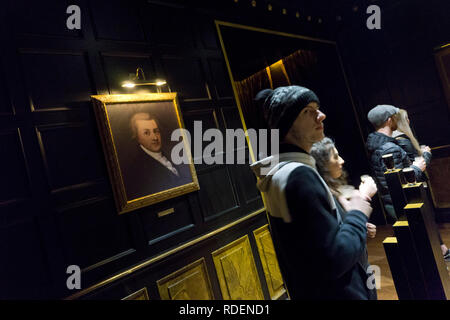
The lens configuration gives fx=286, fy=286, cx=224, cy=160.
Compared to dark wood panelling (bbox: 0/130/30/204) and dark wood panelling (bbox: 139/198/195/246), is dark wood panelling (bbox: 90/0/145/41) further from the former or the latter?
dark wood panelling (bbox: 139/198/195/246)

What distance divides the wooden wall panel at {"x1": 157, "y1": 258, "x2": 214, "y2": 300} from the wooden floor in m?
1.81

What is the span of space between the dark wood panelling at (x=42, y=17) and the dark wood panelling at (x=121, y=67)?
32cm

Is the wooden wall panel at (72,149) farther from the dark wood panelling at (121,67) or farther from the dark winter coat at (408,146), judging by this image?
the dark winter coat at (408,146)

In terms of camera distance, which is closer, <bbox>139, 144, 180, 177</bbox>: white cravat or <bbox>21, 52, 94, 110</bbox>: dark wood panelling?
<bbox>21, 52, 94, 110</bbox>: dark wood panelling

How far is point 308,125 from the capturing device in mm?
1326

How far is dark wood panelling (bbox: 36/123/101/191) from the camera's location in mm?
2117

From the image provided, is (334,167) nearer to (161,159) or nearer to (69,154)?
(161,159)

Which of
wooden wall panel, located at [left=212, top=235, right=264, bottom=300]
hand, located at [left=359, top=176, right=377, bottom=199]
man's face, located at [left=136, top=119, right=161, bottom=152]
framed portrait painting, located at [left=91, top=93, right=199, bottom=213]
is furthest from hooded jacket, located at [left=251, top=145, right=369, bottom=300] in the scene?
wooden wall panel, located at [left=212, top=235, right=264, bottom=300]

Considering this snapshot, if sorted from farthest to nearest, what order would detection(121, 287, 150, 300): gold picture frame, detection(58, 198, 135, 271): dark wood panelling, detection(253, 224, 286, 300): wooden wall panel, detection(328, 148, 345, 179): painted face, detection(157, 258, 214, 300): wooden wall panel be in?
detection(253, 224, 286, 300): wooden wall panel, detection(157, 258, 214, 300): wooden wall panel, detection(121, 287, 150, 300): gold picture frame, detection(58, 198, 135, 271): dark wood panelling, detection(328, 148, 345, 179): painted face

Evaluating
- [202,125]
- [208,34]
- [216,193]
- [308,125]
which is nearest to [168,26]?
[208,34]

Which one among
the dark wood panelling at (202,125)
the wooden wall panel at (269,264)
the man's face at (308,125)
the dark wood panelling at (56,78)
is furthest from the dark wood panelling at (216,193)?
the man's face at (308,125)

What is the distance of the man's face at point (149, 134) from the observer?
2602 mm

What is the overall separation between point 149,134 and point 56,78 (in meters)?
0.85

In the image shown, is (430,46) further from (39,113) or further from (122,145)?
(39,113)
